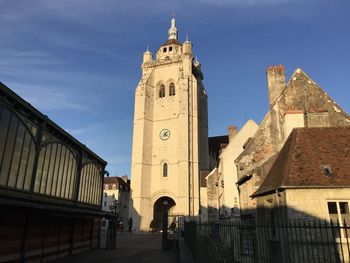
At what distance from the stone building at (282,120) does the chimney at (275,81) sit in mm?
64

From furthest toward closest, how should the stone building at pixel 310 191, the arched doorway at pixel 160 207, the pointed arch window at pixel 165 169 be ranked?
the arched doorway at pixel 160 207 → the pointed arch window at pixel 165 169 → the stone building at pixel 310 191

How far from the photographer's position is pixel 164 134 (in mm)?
45219

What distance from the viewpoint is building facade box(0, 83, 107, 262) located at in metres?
11.2

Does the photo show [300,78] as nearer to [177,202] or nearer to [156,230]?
[177,202]

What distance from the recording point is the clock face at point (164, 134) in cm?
4497

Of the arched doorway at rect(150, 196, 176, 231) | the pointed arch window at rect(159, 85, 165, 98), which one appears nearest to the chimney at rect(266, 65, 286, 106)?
the arched doorway at rect(150, 196, 176, 231)

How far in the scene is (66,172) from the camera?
17.1m

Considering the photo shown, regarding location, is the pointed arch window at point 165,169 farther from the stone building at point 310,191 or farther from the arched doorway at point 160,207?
the stone building at point 310,191

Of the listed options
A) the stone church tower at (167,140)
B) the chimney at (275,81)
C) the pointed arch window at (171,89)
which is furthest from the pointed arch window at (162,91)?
the chimney at (275,81)

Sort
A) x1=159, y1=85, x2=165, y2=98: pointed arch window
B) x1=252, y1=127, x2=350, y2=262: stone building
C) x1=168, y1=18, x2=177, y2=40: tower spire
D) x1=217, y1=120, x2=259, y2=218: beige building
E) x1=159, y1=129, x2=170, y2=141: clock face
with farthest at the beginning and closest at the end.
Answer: x1=168, y1=18, x2=177, y2=40: tower spire
x1=159, y1=85, x2=165, y2=98: pointed arch window
x1=159, y1=129, x2=170, y2=141: clock face
x1=217, y1=120, x2=259, y2=218: beige building
x1=252, y1=127, x2=350, y2=262: stone building

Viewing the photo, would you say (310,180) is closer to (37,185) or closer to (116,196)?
(37,185)

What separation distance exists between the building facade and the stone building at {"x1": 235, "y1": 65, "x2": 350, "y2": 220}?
381 inches

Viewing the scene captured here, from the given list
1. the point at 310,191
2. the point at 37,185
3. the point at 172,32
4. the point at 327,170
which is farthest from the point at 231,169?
the point at 172,32

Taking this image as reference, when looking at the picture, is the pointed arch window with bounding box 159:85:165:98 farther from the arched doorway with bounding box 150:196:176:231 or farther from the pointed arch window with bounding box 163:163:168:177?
the arched doorway with bounding box 150:196:176:231
